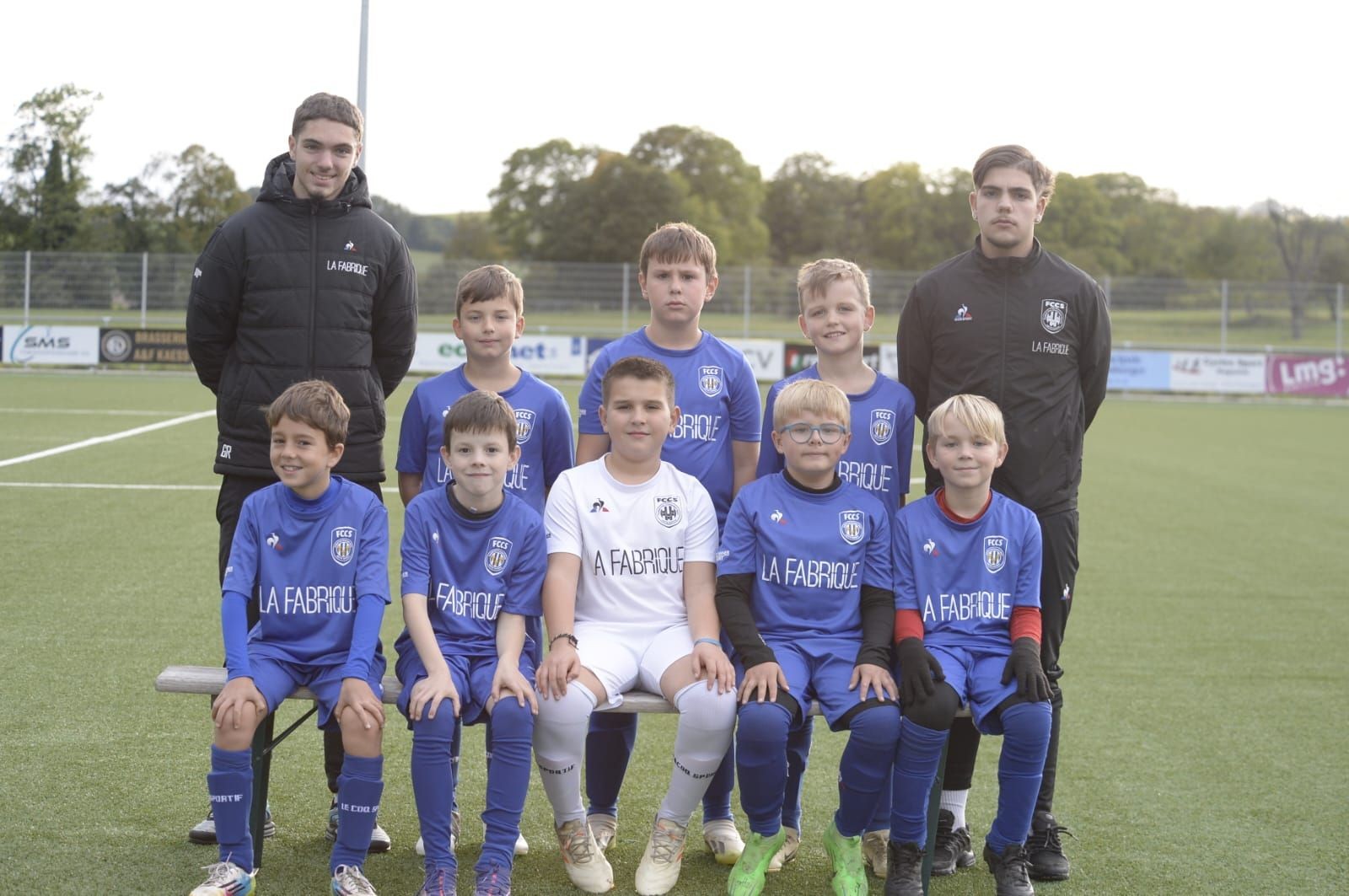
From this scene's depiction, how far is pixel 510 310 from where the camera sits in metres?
3.90

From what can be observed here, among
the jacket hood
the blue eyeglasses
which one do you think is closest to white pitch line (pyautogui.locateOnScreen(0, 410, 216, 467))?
the jacket hood

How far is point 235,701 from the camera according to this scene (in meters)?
3.22

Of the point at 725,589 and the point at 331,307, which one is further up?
the point at 331,307

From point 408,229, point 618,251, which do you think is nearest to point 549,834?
point 408,229

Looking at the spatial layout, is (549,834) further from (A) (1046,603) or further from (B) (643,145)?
(B) (643,145)

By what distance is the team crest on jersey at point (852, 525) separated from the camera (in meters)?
A: 3.58

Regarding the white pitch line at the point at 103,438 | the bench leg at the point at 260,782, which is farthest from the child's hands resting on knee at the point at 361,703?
the white pitch line at the point at 103,438

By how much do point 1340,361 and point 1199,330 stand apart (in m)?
4.13

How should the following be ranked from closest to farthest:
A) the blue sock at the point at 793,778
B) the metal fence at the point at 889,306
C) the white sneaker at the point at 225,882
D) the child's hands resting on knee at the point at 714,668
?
the white sneaker at the point at 225,882 → the child's hands resting on knee at the point at 714,668 → the blue sock at the point at 793,778 → the metal fence at the point at 889,306

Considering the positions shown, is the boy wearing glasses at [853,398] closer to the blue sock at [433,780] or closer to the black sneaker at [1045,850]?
the black sneaker at [1045,850]

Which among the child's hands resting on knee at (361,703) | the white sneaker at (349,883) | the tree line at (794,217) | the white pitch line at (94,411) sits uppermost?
the tree line at (794,217)

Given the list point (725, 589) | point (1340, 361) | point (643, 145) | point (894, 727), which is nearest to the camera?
point (894, 727)

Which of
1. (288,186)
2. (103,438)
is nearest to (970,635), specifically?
(288,186)

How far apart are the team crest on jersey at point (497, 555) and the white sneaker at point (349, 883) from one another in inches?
33.0
